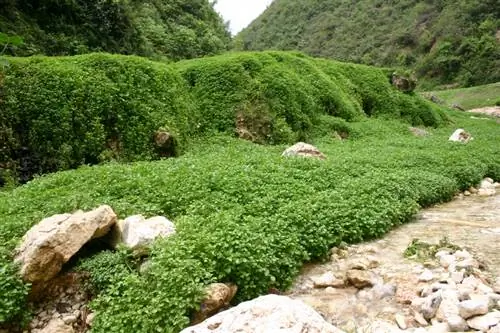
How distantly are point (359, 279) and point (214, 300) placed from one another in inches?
93.2

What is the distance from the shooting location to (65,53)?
68.7ft

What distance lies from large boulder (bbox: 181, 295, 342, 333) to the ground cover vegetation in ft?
4.06

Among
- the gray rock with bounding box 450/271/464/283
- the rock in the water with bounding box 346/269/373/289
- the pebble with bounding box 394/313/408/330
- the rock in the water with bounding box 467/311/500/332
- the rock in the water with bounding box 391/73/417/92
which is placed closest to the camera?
the rock in the water with bounding box 467/311/500/332

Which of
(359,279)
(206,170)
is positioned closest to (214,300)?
(359,279)

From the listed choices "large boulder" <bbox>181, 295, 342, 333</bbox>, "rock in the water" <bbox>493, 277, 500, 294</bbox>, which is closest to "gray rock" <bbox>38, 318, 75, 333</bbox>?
"large boulder" <bbox>181, 295, 342, 333</bbox>

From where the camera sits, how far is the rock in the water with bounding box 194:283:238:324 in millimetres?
5879

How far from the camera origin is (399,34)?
73438mm

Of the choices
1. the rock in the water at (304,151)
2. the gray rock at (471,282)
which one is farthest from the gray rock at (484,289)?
the rock in the water at (304,151)

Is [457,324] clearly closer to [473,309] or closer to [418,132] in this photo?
[473,309]

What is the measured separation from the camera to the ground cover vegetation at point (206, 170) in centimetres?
644

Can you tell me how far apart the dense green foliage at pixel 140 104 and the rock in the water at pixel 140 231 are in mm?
6000

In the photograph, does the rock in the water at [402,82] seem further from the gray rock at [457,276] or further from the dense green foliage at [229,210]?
the gray rock at [457,276]

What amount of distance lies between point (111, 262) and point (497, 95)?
4821 cm

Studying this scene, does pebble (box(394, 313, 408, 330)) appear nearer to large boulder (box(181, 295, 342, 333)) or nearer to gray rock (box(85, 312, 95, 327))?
large boulder (box(181, 295, 342, 333))
